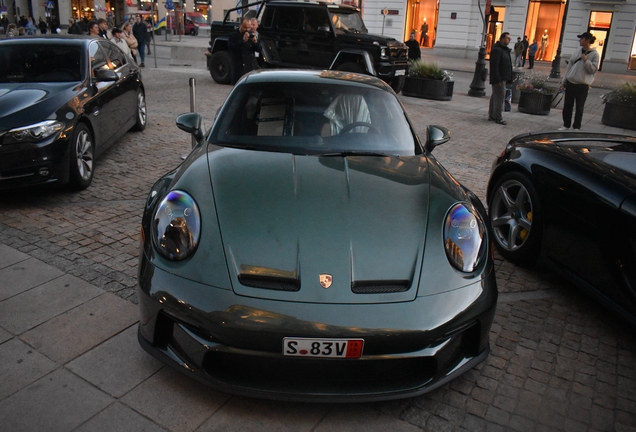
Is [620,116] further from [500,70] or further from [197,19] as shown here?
[197,19]

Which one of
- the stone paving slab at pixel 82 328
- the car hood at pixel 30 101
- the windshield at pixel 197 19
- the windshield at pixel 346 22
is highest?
the windshield at pixel 346 22

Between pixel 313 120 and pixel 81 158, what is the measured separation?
3.05m

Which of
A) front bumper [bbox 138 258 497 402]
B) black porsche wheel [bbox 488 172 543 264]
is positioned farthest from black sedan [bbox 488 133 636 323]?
front bumper [bbox 138 258 497 402]

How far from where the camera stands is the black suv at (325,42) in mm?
13617

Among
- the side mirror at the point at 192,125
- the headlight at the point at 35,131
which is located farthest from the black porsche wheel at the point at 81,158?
the side mirror at the point at 192,125

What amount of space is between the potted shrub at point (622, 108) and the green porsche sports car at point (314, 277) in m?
10.9

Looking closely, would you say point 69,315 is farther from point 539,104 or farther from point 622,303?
point 539,104

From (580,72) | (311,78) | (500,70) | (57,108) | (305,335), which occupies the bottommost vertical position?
(305,335)

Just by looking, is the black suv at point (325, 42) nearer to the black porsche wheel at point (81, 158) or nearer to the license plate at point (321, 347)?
the black porsche wheel at point (81, 158)

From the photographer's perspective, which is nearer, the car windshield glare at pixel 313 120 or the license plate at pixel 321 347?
the license plate at pixel 321 347

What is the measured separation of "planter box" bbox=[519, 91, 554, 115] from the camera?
514 inches

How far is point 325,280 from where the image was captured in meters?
2.49

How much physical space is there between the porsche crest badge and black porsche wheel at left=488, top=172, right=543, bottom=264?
2.23m

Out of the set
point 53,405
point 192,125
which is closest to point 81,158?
point 192,125
